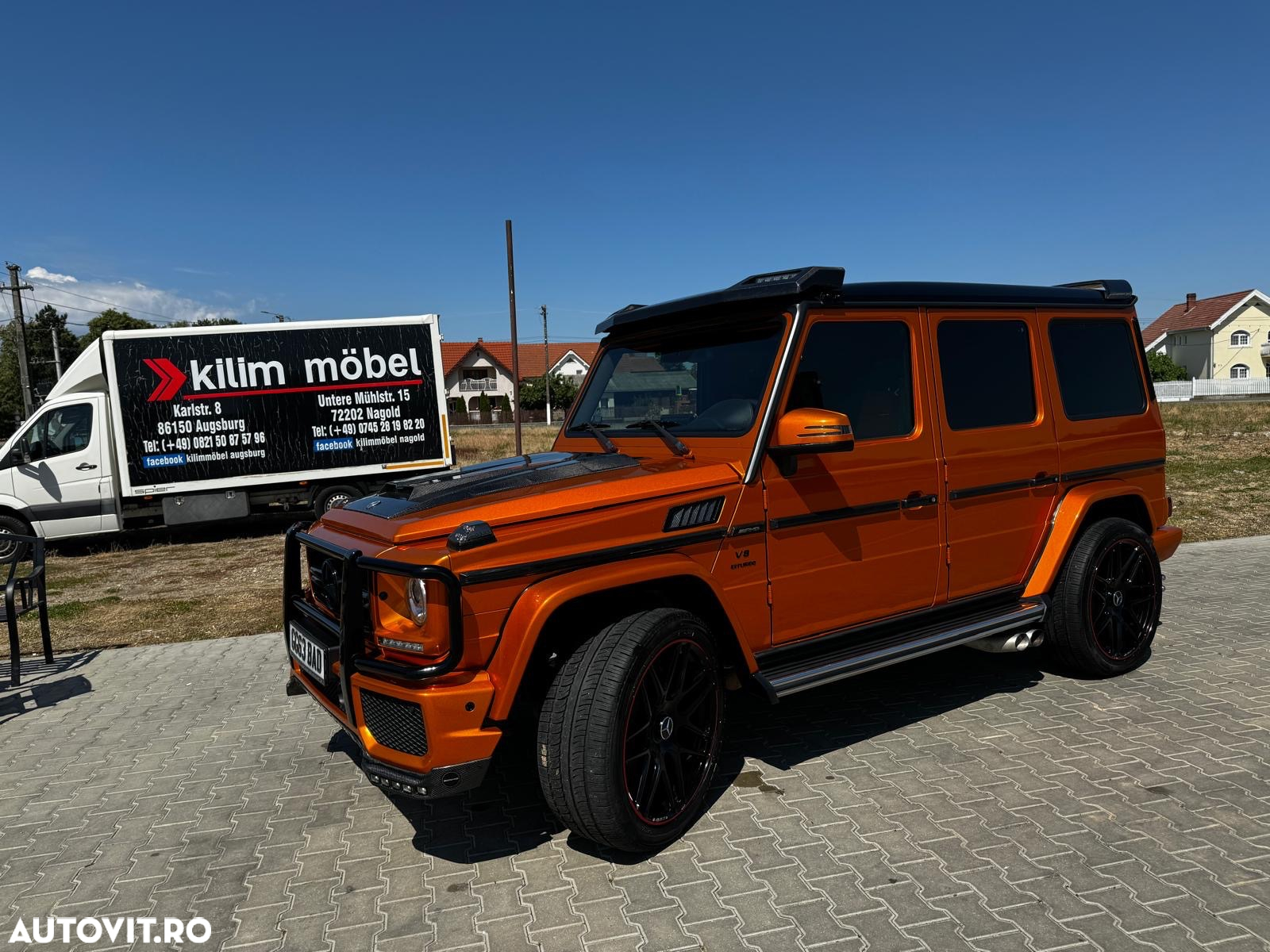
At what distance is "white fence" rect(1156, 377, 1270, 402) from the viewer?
54.7 meters

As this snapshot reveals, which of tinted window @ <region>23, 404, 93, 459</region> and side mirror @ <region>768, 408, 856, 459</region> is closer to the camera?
side mirror @ <region>768, 408, 856, 459</region>

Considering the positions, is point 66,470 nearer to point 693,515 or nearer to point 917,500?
point 693,515

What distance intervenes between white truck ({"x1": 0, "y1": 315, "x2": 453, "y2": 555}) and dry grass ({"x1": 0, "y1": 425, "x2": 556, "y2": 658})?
0.70 m

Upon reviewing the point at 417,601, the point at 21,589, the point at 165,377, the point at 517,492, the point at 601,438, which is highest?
the point at 165,377

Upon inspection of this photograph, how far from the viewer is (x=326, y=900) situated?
→ 3.09m

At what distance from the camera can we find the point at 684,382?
165 inches

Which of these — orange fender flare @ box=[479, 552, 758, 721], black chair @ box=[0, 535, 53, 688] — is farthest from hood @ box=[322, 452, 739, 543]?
black chair @ box=[0, 535, 53, 688]

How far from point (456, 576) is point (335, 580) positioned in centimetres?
93

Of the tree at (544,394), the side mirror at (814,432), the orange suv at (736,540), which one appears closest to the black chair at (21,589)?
the orange suv at (736,540)

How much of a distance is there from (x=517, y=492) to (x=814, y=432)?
128 cm

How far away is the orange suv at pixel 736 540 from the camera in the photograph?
299cm

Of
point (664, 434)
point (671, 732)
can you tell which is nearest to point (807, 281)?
point (664, 434)

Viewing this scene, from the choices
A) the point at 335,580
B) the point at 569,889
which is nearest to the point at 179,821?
the point at 335,580

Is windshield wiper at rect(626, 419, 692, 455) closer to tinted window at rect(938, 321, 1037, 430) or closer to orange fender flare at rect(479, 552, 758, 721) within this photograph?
orange fender flare at rect(479, 552, 758, 721)
